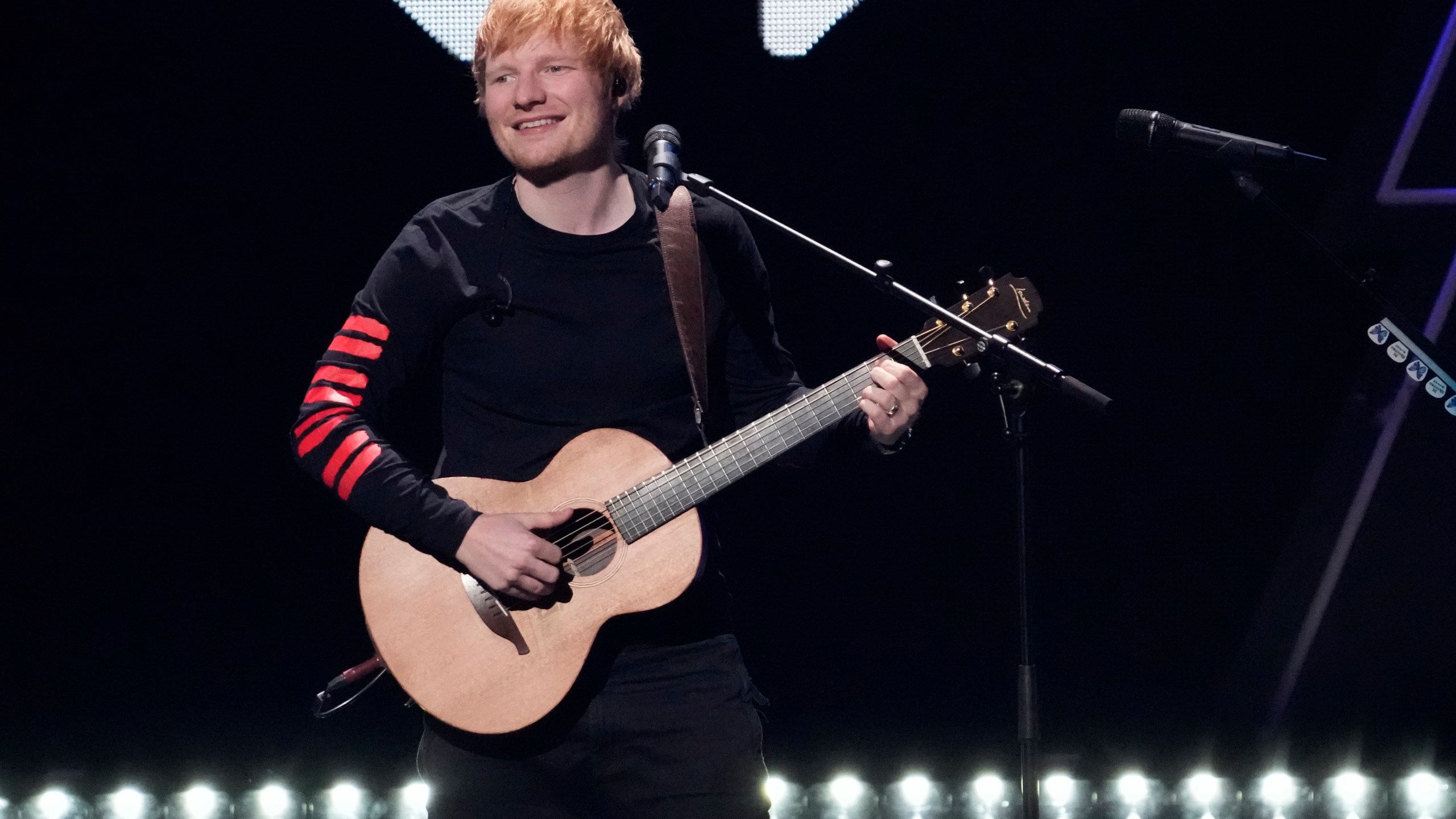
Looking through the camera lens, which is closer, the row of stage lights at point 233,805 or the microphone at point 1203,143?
the microphone at point 1203,143

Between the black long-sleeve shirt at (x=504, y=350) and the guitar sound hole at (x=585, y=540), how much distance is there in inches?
5.3

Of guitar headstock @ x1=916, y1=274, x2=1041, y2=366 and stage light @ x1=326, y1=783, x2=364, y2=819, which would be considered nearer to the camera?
guitar headstock @ x1=916, y1=274, x2=1041, y2=366

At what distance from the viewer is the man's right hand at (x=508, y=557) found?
2.40 meters

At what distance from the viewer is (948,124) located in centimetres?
413

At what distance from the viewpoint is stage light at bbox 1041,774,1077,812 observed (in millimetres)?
4035

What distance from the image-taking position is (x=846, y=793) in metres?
4.05

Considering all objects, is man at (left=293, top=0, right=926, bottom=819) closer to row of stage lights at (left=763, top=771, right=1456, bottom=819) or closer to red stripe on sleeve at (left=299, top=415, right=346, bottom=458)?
red stripe on sleeve at (left=299, top=415, right=346, bottom=458)

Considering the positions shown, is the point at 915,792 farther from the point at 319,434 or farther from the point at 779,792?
the point at 319,434

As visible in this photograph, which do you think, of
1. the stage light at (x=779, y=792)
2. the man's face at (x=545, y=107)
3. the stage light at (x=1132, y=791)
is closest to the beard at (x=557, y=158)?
the man's face at (x=545, y=107)

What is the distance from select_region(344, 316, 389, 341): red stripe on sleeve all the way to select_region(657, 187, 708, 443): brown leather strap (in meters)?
0.56

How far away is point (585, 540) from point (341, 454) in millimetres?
489

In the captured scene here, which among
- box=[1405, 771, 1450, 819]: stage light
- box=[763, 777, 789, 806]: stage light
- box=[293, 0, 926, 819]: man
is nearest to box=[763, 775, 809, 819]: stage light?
box=[763, 777, 789, 806]: stage light

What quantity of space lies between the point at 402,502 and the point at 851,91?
7.46ft

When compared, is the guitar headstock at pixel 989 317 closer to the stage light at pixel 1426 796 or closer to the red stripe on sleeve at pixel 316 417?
→ the red stripe on sleeve at pixel 316 417
